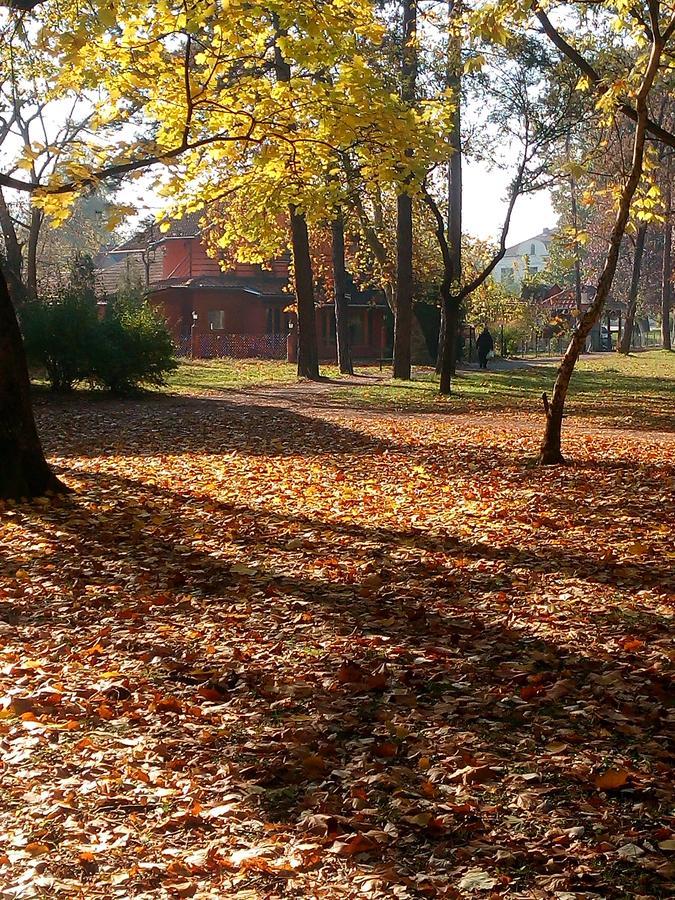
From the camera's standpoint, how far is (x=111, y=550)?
8391 mm

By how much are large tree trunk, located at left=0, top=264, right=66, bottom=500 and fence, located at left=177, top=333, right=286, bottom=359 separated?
37.1m

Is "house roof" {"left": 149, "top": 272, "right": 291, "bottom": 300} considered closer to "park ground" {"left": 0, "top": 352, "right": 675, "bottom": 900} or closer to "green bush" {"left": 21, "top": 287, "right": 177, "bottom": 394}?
"green bush" {"left": 21, "top": 287, "right": 177, "bottom": 394}

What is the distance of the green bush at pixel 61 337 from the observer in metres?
20.4

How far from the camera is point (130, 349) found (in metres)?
21.7

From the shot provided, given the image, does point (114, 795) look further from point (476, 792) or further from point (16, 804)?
point (476, 792)

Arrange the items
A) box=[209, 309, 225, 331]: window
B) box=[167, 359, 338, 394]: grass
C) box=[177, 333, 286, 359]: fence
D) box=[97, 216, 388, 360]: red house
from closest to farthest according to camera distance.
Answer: box=[167, 359, 338, 394]: grass < box=[177, 333, 286, 359]: fence < box=[97, 216, 388, 360]: red house < box=[209, 309, 225, 331]: window

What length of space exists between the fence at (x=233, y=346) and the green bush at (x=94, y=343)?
79.2 ft

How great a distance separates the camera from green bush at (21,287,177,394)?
67.4 feet

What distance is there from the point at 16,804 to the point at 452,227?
3167 centimetres

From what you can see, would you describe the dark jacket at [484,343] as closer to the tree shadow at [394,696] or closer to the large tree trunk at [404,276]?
the large tree trunk at [404,276]

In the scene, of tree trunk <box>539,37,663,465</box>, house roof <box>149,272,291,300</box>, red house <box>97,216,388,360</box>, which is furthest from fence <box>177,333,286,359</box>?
tree trunk <box>539,37,663,465</box>

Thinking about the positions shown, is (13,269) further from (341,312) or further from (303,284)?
(303,284)

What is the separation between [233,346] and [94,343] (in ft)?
88.4

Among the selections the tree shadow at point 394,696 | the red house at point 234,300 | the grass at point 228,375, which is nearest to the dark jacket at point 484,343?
the grass at point 228,375
